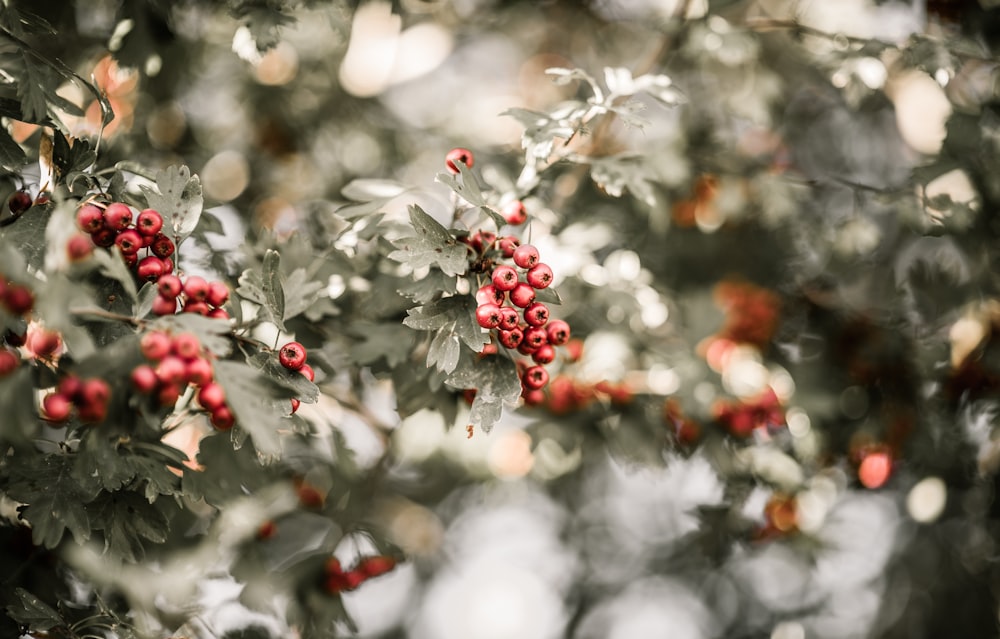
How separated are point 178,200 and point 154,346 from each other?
0.40 meters

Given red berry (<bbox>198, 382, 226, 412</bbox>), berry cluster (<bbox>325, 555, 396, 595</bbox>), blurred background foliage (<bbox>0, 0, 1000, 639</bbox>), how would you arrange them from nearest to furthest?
red berry (<bbox>198, 382, 226, 412</bbox>)
blurred background foliage (<bbox>0, 0, 1000, 639</bbox>)
berry cluster (<bbox>325, 555, 396, 595</bbox>)

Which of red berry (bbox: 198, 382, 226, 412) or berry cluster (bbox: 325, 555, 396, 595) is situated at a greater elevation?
red berry (bbox: 198, 382, 226, 412)

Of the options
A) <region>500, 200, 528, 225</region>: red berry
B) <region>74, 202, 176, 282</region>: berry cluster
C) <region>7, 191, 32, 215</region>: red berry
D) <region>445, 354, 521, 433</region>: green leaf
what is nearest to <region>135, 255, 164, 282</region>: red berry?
<region>74, 202, 176, 282</region>: berry cluster

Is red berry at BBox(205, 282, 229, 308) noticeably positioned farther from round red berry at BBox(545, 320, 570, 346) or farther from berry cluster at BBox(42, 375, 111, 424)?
round red berry at BBox(545, 320, 570, 346)

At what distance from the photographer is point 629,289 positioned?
Answer: 2086mm

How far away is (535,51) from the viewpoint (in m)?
3.68

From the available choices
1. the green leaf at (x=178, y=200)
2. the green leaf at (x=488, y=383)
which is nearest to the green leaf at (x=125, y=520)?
the green leaf at (x=178, y=200)

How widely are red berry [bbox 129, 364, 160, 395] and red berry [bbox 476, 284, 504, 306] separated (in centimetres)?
58

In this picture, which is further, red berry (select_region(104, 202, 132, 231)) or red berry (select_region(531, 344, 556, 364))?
red berry (select_region(531, 344, 556, 364))

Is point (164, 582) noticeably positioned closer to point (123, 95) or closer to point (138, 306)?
point (138, 306)

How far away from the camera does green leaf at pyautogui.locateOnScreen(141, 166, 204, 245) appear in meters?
1.24

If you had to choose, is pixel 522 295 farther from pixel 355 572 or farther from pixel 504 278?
pixel 355 572

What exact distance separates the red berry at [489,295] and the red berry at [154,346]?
56 centimetres

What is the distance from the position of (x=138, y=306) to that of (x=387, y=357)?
649 millimetres
